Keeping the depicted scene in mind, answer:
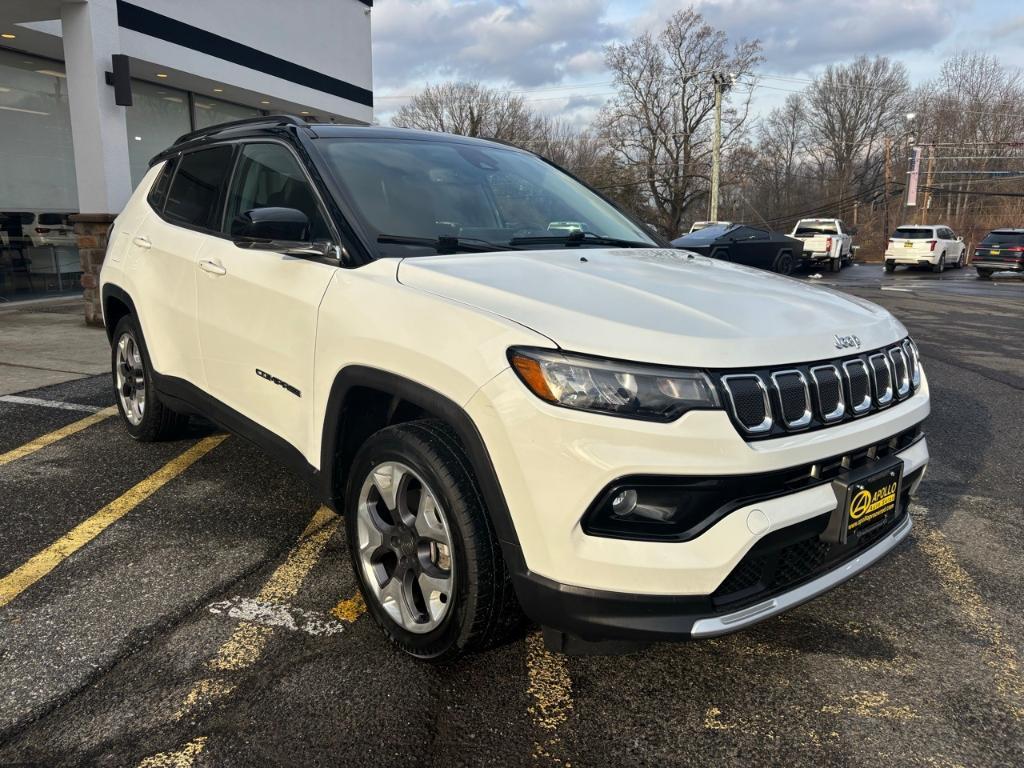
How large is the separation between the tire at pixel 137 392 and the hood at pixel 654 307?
2486 mm

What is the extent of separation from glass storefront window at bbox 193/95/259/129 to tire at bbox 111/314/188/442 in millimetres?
10930

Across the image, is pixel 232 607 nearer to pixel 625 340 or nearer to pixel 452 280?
pixel 452 280

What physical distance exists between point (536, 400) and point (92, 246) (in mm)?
8780

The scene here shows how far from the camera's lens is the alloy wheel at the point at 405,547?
7.67ft

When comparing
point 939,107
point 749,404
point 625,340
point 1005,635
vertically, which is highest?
point 939,107

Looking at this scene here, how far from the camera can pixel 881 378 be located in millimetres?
2457

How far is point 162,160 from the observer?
14.5 feet

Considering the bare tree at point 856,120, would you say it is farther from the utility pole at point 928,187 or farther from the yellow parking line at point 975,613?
the yellow parking line at point 975,613

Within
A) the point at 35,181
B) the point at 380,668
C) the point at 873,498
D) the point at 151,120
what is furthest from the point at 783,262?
the point at 380,668

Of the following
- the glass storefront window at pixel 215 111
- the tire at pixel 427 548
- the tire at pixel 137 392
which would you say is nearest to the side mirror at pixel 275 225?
the tire at pixel 427 548

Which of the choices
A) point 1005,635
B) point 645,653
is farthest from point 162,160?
point 1005,635

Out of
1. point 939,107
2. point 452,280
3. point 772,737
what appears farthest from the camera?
point 939,107

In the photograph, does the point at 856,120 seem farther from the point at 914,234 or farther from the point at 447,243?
the point at 447,243

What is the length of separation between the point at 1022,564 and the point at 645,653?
1933 millimetres
